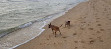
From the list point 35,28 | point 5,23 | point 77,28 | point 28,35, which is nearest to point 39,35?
point 28,35

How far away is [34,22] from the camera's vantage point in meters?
10.8

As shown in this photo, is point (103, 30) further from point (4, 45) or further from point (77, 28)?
point (4, 45)

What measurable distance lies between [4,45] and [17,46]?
62 centimetres

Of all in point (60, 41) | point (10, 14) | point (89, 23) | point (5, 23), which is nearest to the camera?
point (60, 41)

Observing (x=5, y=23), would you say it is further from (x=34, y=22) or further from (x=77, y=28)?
(x=77, y=28)

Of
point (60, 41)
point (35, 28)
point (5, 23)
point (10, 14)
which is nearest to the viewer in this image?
point (60, 41)

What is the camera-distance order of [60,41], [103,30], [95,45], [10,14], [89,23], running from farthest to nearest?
[10,14] → [89,23] → [103,30] → [60,41] → [95,45]

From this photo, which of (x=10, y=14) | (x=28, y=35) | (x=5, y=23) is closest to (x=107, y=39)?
(x=28, y=35)

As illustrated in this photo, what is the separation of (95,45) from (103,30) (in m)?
1.63

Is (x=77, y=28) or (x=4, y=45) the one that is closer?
(x=4, y=45)

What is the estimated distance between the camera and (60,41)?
6.75 metres

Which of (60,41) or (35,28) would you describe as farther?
(35,28)

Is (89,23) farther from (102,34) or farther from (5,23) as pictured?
(5,23)

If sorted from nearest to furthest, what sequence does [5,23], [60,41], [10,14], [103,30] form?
[60,41]
[103,30]
[5,23]
[10,14]
